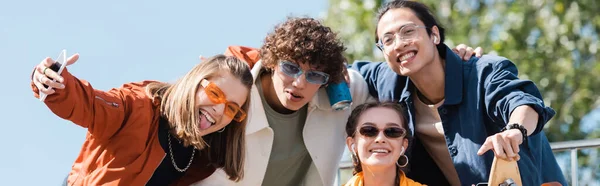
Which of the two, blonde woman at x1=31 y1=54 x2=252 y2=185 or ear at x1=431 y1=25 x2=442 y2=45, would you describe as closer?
blonde woman at x1=31 y1=54 x2=252 y2=185

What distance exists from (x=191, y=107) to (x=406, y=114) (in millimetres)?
1247

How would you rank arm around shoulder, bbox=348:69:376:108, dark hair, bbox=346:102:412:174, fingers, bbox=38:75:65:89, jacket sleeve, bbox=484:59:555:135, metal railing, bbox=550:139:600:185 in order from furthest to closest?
metal railing, bbox=550:139:600:185 < arm around shoulder, bbox=348:69:376:108 < dark hair, bbox=346:102:412:174 < jacket sleeve, bbox=484:59:555:135 < fingers, bbox=38:75:65:89

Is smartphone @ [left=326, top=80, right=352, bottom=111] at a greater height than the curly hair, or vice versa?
the curly hair

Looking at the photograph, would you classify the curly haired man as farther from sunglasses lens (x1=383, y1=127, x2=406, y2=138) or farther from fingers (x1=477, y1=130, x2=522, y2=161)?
fingers (x1=477, y1=130, x2=522, y2=161)

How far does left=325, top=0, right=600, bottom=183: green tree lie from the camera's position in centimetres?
1334

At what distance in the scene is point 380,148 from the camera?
4926mm

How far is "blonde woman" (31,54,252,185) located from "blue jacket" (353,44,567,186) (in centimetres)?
100

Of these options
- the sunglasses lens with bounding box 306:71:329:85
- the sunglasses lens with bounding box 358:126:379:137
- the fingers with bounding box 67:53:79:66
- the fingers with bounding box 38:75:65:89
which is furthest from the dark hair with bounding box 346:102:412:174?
the fingers with bounding box 38:75:65:89

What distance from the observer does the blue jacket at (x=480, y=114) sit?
4.87 metres

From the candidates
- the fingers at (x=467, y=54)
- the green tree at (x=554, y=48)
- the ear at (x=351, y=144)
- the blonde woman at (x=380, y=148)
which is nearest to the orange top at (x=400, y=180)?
the blonde woman at (x=380, y=148)

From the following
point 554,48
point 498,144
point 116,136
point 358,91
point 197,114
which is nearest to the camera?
point 498,144

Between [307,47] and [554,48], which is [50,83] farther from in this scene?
[554,48]

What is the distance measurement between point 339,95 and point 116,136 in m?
1.34

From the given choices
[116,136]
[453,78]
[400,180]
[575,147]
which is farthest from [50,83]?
[575,147]
